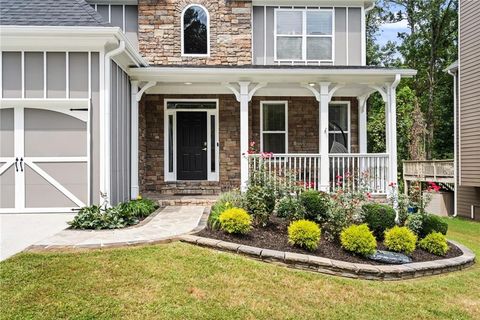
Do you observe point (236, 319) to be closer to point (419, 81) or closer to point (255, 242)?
point (255, 242)

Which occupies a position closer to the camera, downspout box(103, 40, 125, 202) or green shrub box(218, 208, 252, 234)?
green shrub box(218, 208, 252, 234)

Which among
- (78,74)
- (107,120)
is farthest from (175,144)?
(78,74)

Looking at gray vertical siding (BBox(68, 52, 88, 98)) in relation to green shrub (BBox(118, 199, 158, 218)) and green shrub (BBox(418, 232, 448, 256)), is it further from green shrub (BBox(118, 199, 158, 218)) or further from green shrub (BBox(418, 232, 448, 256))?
green shrub (BBox(418, 232, 448, 256))

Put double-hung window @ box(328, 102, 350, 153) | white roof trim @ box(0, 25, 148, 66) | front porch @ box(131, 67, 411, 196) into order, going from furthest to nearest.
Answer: double-hung window @ box(328, 102, 350, 153) < front porch @ box(131, 67, 411, 196) < white roof trim @ box(0, 25, 148, 66)

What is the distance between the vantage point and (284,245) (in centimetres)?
541

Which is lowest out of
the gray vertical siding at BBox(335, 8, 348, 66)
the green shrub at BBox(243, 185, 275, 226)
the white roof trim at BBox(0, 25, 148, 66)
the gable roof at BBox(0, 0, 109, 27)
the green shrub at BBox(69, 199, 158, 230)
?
the green shrub at BBox(69, 199, 158, 230)

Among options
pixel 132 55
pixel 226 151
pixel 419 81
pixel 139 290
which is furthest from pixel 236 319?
pixel 419 81

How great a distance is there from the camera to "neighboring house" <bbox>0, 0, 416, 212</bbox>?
23.3 feet

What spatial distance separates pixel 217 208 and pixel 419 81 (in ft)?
77.7

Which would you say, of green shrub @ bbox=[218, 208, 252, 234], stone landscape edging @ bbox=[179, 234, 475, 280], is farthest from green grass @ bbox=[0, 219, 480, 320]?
green shrub @ bbox=[218, 208, 252, 234]

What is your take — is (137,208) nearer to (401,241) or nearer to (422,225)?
(401,241)

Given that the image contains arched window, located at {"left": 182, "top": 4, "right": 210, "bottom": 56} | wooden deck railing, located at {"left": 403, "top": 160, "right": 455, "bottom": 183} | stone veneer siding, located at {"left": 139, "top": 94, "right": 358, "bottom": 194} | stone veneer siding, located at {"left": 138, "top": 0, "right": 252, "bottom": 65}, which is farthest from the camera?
wooden deck railing, located at {"left": 403, "top": 160, "right": 455, "bottom": 183}

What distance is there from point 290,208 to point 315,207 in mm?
428

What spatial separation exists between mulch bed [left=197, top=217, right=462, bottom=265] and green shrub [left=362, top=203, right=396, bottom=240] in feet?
0.75
